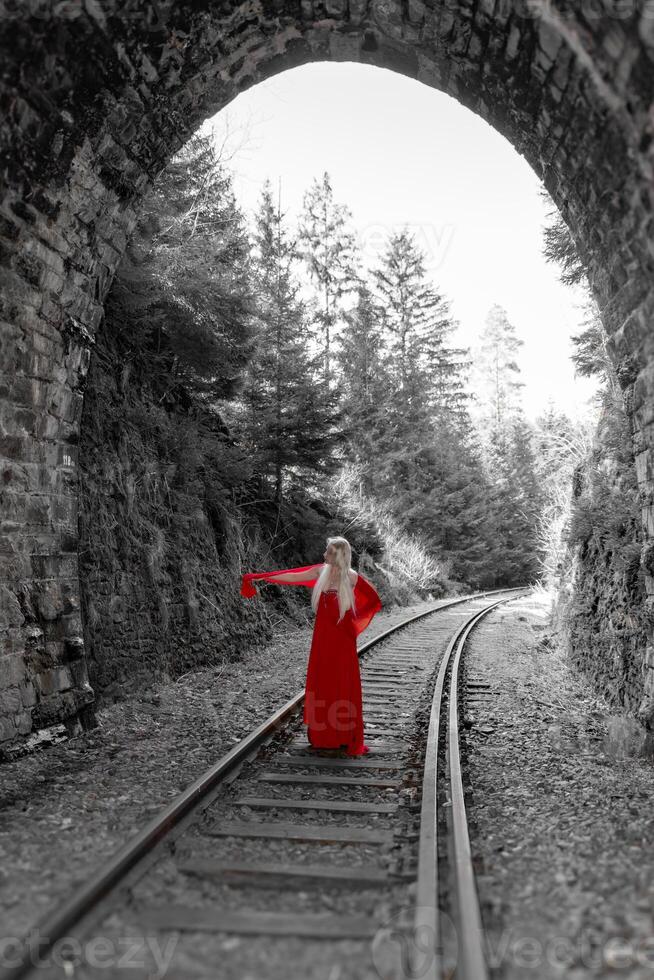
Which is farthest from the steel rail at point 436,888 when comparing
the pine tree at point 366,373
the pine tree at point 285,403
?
the pine tree at point 366,373

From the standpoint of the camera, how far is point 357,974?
258 centimetres

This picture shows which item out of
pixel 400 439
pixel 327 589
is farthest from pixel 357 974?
pixel 400 439

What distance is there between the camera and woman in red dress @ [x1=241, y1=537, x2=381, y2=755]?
5684mm

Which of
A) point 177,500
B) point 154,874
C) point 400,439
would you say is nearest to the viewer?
point 154,874

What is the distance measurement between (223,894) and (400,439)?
79.0 feet

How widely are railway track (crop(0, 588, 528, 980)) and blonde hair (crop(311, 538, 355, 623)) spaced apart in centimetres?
127

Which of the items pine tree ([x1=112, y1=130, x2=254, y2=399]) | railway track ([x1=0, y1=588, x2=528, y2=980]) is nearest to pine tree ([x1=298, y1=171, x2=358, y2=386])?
pine tree ([x1=112, y1=130, x2=254, y2=399])

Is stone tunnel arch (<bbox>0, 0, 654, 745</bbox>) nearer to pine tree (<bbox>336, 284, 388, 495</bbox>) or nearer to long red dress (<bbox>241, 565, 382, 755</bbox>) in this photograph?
long red dress (<bbox>241, 565, 382, 755</bbox>)

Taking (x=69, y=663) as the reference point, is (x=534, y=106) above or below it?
above

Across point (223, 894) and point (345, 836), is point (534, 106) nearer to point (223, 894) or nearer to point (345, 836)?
point (345, 836)

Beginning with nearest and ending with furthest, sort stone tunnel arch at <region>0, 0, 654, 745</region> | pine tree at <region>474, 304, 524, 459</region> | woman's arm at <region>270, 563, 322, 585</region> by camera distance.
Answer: stone tunnel arch at <region>0, 0, 654, 745</region>, woman's arm at <region>270, 563, 322, 585</region>, pine tree at <region>474, 304, 524, 459</region>

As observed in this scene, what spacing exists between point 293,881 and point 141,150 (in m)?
6.22

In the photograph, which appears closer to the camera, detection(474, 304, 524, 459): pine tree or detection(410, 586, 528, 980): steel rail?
detection(410, 586, 528, 980): steel rail

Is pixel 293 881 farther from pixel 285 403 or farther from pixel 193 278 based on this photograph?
pixel 285 403
